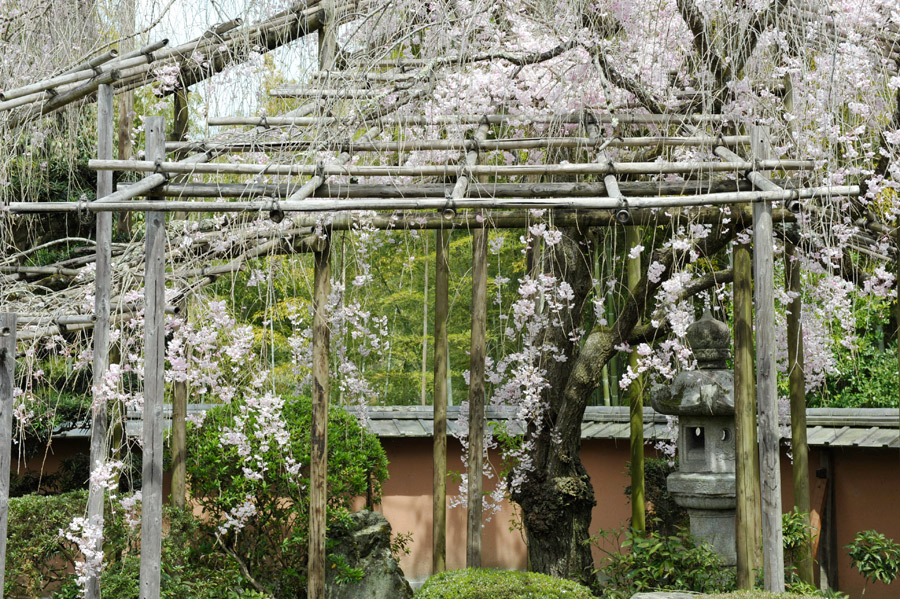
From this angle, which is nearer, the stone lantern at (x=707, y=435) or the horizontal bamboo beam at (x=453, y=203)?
the horizontal bamboo beam at (x=453, y=203)

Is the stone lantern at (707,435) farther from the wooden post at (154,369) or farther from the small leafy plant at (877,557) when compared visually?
the wooden post at (154,369)

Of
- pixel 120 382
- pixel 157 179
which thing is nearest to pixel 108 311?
pixel 120 382

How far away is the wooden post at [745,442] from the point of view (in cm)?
503

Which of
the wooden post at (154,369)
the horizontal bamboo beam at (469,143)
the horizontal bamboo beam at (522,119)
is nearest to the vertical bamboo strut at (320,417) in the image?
the horizontal bamboo beam at (522,119)

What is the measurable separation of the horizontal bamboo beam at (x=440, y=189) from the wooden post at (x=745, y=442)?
0.71 m

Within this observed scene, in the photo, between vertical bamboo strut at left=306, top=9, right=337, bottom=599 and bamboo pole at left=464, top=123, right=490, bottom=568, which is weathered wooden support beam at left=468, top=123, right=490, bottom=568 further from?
vertical bamboo strut at left=306, top=9, right=337, bottom=599

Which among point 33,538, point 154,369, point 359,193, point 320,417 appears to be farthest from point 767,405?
point 33,538

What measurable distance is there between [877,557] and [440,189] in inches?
170

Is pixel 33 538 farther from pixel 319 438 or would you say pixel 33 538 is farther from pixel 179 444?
pixel 319 438

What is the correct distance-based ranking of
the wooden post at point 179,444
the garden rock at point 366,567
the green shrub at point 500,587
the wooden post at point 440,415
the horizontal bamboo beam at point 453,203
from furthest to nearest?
the garden rock at point 366,567
the wooden post at point 440,415
the wooden post at point 179,444
the green shrub at point 500,587
the horizontal bamboo beam at point 453,203

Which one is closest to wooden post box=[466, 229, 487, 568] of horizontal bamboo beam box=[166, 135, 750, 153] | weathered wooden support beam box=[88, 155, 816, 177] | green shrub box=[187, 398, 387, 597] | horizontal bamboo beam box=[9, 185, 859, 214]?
horizontal bamboo beam box=[166, 135, 750, 153]

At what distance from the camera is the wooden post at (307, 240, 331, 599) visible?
5.57 meters

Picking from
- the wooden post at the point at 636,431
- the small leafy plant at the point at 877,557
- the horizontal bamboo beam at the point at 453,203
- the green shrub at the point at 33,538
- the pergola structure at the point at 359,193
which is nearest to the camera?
the horizontal bamboo beam at the point at 453,203

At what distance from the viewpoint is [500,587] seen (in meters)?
5.30
